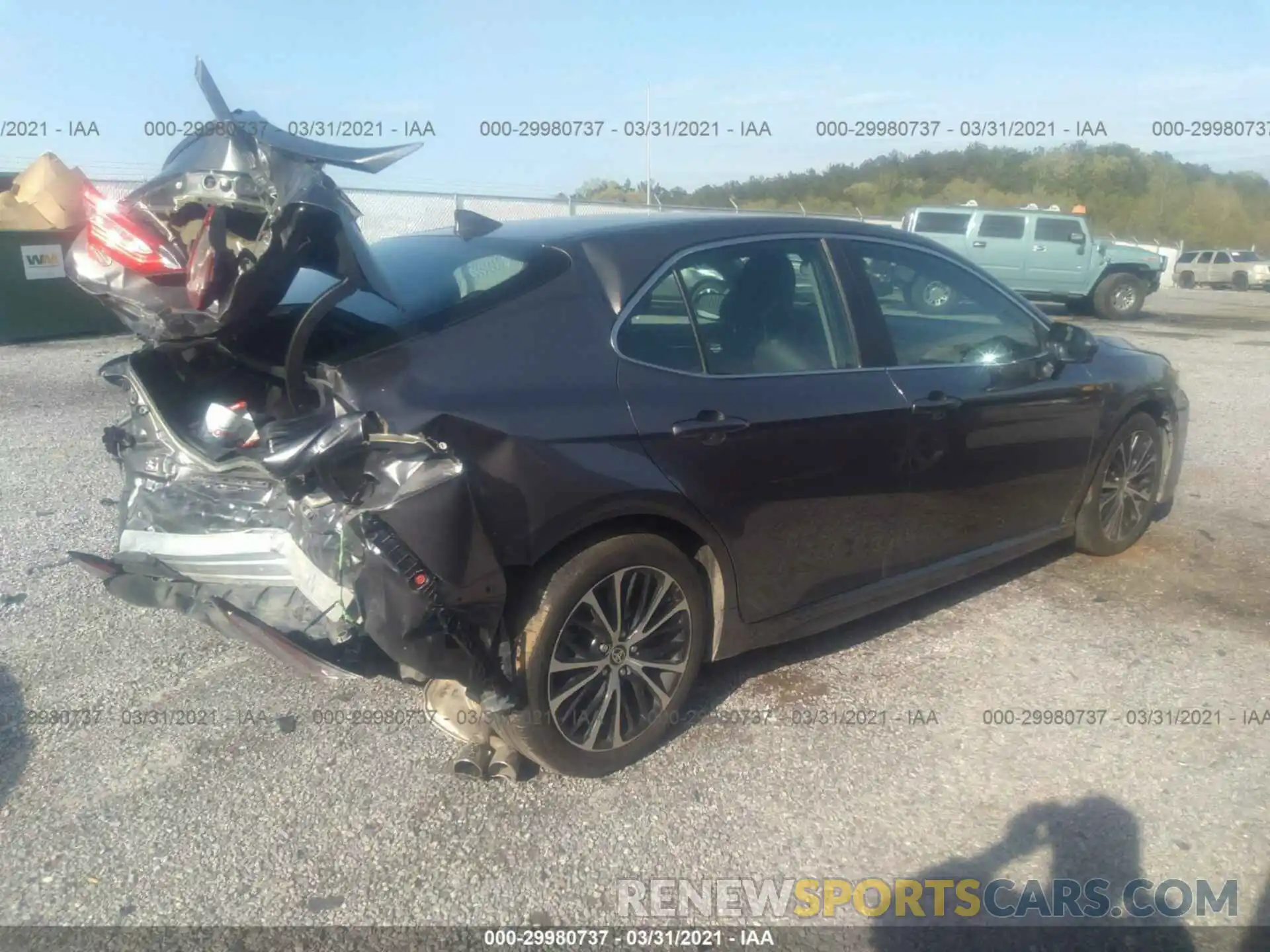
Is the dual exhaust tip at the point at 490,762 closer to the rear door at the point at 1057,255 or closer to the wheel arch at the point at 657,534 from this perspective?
the wheel arch at the point at 657,534

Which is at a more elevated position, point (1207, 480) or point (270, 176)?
point (270, 176)

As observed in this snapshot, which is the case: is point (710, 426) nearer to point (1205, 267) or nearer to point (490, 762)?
point (490, 762)

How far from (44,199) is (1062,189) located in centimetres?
4411

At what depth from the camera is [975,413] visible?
4141 millimetres

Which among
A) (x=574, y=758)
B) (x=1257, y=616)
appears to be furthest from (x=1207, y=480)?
(x=574, y=758)

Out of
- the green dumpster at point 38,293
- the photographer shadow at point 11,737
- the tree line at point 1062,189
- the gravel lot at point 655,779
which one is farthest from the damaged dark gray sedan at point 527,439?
the tree line at point 1062,189

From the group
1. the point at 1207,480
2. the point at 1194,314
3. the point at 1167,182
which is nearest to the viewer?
the point at 1207,480

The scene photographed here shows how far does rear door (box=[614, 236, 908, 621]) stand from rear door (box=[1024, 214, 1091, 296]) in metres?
18.8

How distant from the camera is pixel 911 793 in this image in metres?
3.27

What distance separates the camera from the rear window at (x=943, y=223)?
2073cm

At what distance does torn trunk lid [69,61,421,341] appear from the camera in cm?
272

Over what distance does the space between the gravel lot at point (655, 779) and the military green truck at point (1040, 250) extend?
56.3 ft

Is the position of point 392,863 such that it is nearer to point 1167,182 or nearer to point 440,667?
point 440,667

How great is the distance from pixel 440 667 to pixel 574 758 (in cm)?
65
